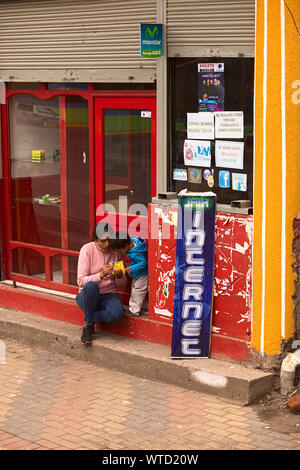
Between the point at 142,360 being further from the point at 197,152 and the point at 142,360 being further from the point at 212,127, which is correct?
the point at 212,127

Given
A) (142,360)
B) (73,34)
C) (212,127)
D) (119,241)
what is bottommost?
(142,360)

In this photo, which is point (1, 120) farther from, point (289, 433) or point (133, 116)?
point (289, 433)

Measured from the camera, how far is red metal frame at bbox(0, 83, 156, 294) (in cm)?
864

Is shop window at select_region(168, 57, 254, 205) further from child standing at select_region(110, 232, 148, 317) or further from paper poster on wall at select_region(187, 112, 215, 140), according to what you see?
child standing at select_region(110, 232, 148, 317)

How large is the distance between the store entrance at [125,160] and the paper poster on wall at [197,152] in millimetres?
495

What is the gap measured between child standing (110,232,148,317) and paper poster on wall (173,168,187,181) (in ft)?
2.54

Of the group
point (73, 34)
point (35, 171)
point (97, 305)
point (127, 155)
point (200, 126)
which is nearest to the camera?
point (200, 126)

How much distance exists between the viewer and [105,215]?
9148 millimetres

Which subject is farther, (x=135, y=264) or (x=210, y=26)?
(x=135, y=264)

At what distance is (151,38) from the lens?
26.3ft

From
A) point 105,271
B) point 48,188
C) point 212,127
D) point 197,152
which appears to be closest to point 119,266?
point 105,271

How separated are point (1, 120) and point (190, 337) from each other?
387 cm

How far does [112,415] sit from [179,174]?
Answer: 2.42m

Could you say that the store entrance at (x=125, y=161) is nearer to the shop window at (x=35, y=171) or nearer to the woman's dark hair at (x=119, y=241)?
the woman's dark hair at (x=119, y=241)
